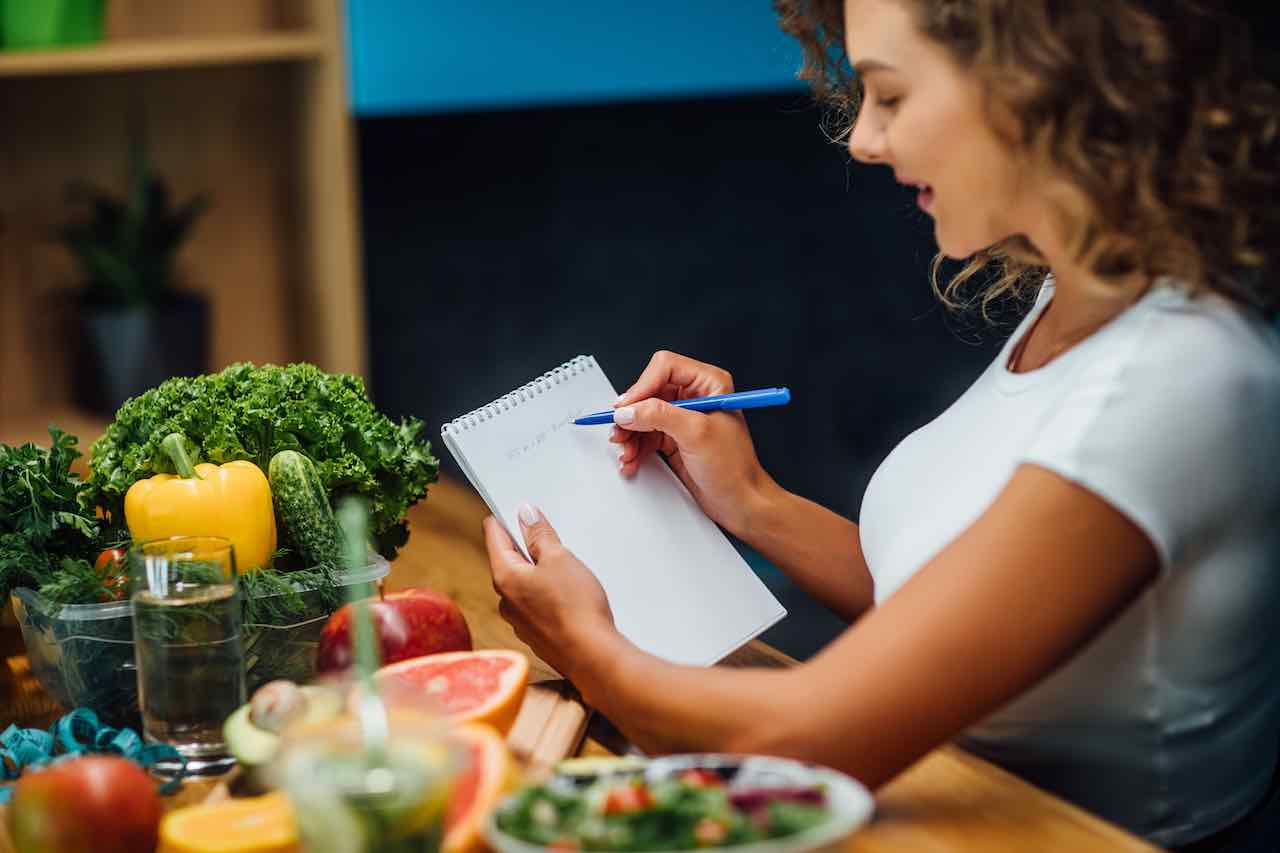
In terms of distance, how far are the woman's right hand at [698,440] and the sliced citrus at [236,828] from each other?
1.73ft

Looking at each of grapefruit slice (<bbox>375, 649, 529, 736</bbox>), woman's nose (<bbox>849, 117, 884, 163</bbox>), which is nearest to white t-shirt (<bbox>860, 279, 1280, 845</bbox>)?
woman's nose (<bbox>849, 117, 884, 163</bbox>)

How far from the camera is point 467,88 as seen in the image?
2643 millimetres

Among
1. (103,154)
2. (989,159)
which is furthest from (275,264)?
(989,159)

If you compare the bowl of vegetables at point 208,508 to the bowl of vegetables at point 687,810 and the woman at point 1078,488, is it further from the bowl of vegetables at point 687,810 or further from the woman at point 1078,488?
the bowl of vegetables at point 687,810

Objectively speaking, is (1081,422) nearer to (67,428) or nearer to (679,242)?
(679,242)

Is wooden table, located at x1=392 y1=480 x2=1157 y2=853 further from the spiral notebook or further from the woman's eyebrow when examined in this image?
the woman's eyebrow

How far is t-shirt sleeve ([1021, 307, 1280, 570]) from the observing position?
0.92 metres

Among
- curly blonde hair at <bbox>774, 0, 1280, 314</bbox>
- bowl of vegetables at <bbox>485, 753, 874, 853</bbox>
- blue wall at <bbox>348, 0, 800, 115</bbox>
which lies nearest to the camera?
bowl of vegetables at <bbox>485, 753, 874, 853</bbox>

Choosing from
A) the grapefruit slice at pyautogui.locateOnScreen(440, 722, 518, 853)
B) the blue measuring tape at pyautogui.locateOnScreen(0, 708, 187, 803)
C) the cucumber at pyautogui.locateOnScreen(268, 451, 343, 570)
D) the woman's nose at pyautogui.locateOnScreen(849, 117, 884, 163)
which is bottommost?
the blue measuring tape at pyautogui.locateOnScreen(0, 708, 187, 803)

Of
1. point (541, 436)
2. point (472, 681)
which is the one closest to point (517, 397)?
point (541, 436)

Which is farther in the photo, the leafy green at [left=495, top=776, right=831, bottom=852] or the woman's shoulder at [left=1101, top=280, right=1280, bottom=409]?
the woman's shoulder at [left=1101, top=280, right=1280, bottom=409]

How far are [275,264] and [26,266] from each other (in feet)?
1.66

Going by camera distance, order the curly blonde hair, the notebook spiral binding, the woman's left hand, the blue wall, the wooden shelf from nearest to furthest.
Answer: the curly blonde hair, the woman's left hand, the notebook spiral binding, the wooden shelf, the blue wall

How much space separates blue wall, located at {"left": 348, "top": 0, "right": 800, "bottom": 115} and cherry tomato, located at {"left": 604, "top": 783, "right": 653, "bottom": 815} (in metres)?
2.01
